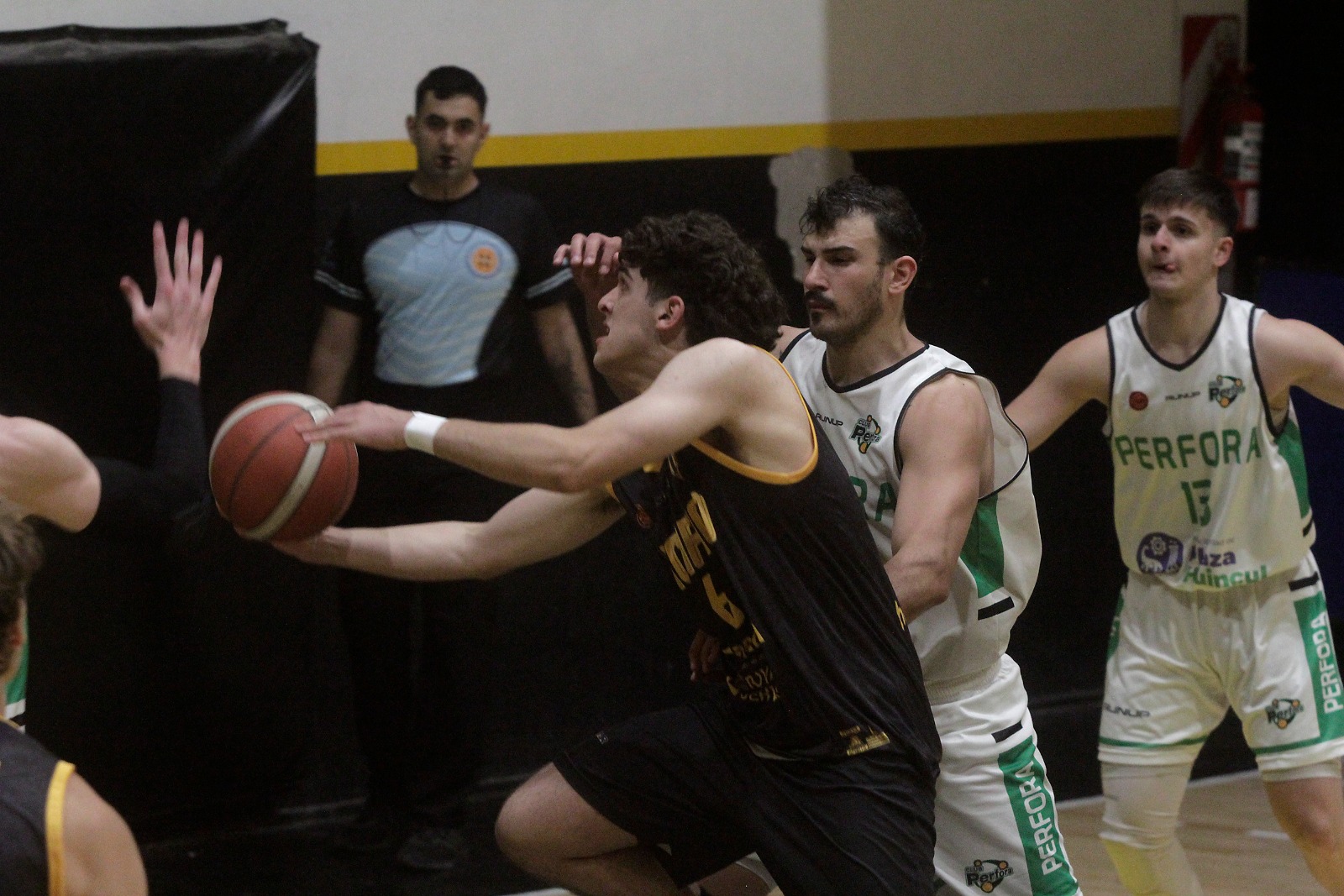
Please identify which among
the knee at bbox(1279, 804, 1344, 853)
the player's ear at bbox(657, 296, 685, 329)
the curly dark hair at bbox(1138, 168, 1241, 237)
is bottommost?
the knee at bbox(1279, 804, 1344, 853)

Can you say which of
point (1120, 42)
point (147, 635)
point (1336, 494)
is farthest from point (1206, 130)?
point (147, 635)

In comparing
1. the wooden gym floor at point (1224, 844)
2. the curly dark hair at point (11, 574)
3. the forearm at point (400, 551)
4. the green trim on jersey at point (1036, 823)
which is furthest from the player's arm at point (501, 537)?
the wooden gym floor at point (1224, 844)

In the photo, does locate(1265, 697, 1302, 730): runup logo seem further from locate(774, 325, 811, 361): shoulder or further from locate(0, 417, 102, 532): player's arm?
locate(0, 417, 102, 532): player's arm

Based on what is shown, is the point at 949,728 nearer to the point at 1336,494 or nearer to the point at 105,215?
the point at 105,215

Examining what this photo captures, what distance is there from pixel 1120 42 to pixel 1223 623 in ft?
8.58

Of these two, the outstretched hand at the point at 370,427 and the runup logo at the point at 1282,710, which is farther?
the runup logo at the point at 1282,710

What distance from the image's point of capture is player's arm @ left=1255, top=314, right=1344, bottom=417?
168 inches

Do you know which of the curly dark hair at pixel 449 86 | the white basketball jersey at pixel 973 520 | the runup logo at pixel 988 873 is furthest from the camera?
the curly dark hair at pixel 449 86

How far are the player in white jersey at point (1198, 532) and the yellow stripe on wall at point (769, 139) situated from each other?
60.6 inches

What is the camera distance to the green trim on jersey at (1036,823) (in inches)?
135

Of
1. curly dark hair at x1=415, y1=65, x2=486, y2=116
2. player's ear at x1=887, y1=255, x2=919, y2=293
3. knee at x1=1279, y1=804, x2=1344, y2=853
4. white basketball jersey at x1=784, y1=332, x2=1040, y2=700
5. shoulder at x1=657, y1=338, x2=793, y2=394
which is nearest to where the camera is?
shoulder at x1=657, y1=338, x2=793, y2=394

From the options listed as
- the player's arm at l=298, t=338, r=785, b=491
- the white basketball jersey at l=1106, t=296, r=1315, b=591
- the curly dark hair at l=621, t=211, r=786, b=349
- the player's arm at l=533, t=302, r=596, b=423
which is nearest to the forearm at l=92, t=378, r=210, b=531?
the player's arm at l=298, t=338, r=785, b=491

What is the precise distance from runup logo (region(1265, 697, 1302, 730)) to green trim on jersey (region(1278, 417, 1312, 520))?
0.50 m

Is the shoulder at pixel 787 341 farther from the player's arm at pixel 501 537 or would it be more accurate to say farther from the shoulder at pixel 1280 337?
the shoulder at pixel 1280 337
